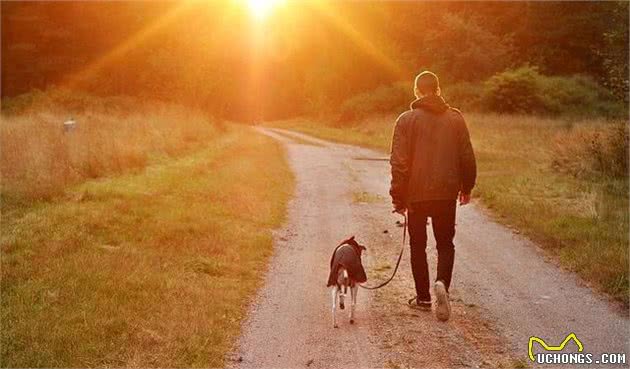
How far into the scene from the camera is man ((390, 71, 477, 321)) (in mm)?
6086

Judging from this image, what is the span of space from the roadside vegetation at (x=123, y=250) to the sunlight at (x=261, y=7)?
→ 26483 millimetres

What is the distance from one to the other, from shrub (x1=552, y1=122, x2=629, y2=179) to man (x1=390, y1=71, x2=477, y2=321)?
11.3m

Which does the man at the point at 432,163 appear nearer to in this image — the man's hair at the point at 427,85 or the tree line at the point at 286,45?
the man's hair at the point at 427,85

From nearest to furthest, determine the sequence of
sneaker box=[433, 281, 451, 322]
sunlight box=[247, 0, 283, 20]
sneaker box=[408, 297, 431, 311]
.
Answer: sneaker box=[433, 281, 451, 322]
sneaker box=[408, 297, 431, 311]
sunlight box=[247, 0, 283, 20]

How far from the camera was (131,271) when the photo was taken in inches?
283

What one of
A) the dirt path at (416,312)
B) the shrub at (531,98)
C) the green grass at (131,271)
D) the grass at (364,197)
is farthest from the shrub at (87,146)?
the shrub at (531,98)

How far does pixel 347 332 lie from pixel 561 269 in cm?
386

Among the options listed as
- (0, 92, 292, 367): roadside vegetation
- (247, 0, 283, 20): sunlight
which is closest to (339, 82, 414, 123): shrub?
(247, 0, 283, 20): sunlight

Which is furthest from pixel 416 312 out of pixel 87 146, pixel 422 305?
pixel 87 146

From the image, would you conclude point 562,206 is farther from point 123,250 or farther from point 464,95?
point 464,95

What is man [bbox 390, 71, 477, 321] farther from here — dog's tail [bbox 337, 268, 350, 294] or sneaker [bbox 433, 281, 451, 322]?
dog's tail [bbox 337, 268, 350, 294]

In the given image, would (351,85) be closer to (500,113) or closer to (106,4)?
(500,113)

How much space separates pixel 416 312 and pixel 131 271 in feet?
10.6

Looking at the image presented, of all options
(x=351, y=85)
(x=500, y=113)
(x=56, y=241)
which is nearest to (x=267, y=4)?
(x=351, y=85)
